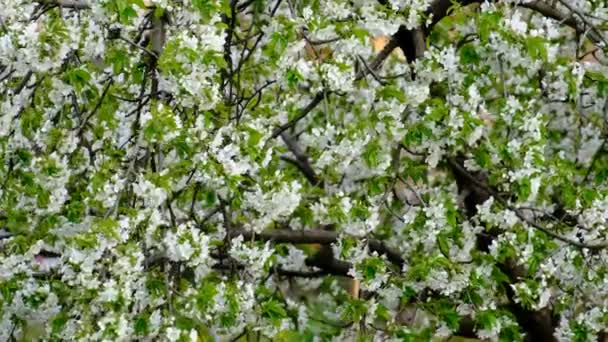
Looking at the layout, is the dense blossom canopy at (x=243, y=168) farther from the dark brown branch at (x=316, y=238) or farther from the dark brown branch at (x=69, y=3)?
the dark brown branch at (x=316, y=238)

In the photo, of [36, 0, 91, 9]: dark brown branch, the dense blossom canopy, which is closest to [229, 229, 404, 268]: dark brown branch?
the dense blossom canopy

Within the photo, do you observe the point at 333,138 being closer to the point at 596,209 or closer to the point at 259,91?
the point at 259,91

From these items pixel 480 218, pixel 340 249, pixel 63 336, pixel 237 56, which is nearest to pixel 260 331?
pixel 340 249

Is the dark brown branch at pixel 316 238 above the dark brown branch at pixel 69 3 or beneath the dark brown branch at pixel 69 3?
beneath

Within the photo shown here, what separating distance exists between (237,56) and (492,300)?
67.1 inches

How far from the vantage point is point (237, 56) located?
4.87 m

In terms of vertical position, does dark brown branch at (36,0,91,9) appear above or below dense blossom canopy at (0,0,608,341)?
above

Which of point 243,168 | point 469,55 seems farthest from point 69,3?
point 469,55

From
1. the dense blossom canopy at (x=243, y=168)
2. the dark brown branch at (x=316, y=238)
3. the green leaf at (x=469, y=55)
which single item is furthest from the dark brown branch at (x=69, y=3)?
the dark brown branch at (x=316, y=238)

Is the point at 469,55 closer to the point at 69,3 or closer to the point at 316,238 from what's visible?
the point at 316,238

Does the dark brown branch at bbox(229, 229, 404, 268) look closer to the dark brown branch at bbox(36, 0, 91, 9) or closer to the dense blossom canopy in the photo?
the dense blossom canopy

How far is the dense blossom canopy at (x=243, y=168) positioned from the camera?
10.5ft

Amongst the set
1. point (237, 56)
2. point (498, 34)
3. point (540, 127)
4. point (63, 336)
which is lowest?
point (63, 336)

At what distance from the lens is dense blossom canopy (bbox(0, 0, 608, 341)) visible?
319 cm
